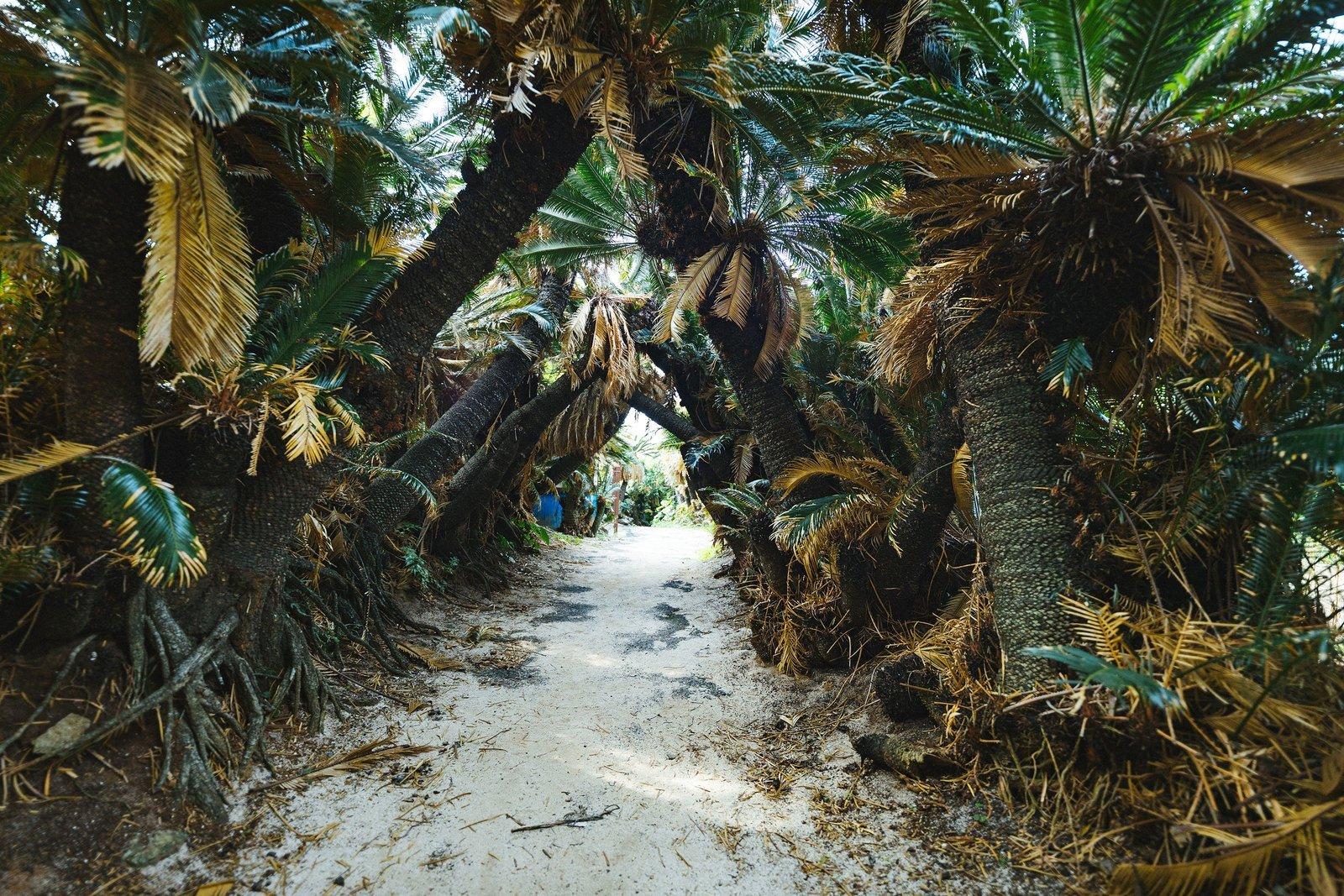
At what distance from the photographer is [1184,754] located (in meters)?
2.09

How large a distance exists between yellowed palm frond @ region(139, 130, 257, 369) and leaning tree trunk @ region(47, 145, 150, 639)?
202 millimetres

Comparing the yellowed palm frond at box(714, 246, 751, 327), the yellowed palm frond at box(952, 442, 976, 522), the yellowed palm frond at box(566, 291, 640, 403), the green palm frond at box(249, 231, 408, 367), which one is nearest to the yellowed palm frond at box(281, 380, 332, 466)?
the green palm frond at box(249, 231, 408, 367)

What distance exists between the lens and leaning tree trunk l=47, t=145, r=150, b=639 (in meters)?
2.38

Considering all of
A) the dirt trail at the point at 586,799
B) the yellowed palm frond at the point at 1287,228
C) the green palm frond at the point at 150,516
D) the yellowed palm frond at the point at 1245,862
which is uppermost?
the yellowed palm frond at the point at 1287,228

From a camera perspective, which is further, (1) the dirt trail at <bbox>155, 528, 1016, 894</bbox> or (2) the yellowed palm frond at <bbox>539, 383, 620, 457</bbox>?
(2) the yellowed palm frond at <bbox>539, 383, 620, 457</bbox>

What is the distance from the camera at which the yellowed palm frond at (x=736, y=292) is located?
4641mm

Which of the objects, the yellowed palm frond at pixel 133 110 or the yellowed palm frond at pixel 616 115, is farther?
the yellowed palm frond at pixel 616 115

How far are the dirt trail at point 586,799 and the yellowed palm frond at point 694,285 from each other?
3.03 metres

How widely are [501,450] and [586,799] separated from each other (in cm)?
546

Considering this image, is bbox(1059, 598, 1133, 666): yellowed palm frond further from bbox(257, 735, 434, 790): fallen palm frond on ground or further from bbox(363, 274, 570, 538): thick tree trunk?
bbox(363, 274, 570, 538): thick tree trunk

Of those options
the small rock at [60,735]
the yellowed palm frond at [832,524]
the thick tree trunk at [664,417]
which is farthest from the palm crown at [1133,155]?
the thick tree trunk at [664,417]

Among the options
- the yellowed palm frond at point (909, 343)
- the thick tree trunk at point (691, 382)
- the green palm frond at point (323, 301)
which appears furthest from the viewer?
the thick tree trunk at point (691, 382)

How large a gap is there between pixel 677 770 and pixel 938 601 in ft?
7.82

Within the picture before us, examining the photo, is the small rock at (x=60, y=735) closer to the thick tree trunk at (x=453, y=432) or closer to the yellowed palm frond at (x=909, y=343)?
the thick tree trunk at (x=453, y=432)
